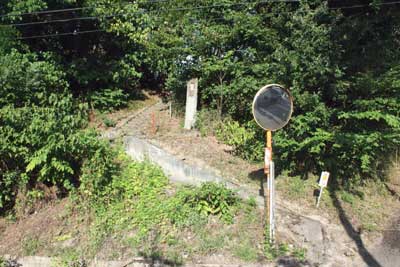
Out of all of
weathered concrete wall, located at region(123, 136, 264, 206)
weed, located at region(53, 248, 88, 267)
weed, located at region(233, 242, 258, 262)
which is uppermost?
weathered concrete wall, located at region(123, 136, 264, 206)

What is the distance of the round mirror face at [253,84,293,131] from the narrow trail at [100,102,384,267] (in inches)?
70.0

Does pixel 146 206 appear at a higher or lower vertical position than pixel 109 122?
lower

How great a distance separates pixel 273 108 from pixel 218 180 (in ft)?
7.44

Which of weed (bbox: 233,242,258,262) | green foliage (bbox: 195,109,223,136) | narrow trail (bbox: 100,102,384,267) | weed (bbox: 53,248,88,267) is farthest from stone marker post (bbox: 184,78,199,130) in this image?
weed (bbox: 53,248,88,267)

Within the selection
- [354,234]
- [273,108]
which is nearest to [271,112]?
[273,108]

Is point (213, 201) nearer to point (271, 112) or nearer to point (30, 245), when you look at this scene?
point (271, 112)

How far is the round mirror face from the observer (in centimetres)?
521

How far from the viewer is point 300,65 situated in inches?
293

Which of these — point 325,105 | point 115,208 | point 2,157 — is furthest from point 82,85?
point 325,105

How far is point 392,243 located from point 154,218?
4133 millimetres

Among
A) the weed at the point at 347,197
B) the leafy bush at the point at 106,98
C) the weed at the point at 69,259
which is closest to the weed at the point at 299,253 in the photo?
the weed at the point at 347,197

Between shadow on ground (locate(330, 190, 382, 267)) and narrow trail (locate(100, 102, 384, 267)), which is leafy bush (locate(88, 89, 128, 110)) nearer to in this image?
narrow trail (locate(100, 102, 384, 267))

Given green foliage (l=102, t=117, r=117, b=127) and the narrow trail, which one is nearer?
the narrow trail

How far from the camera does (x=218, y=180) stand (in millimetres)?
6855
